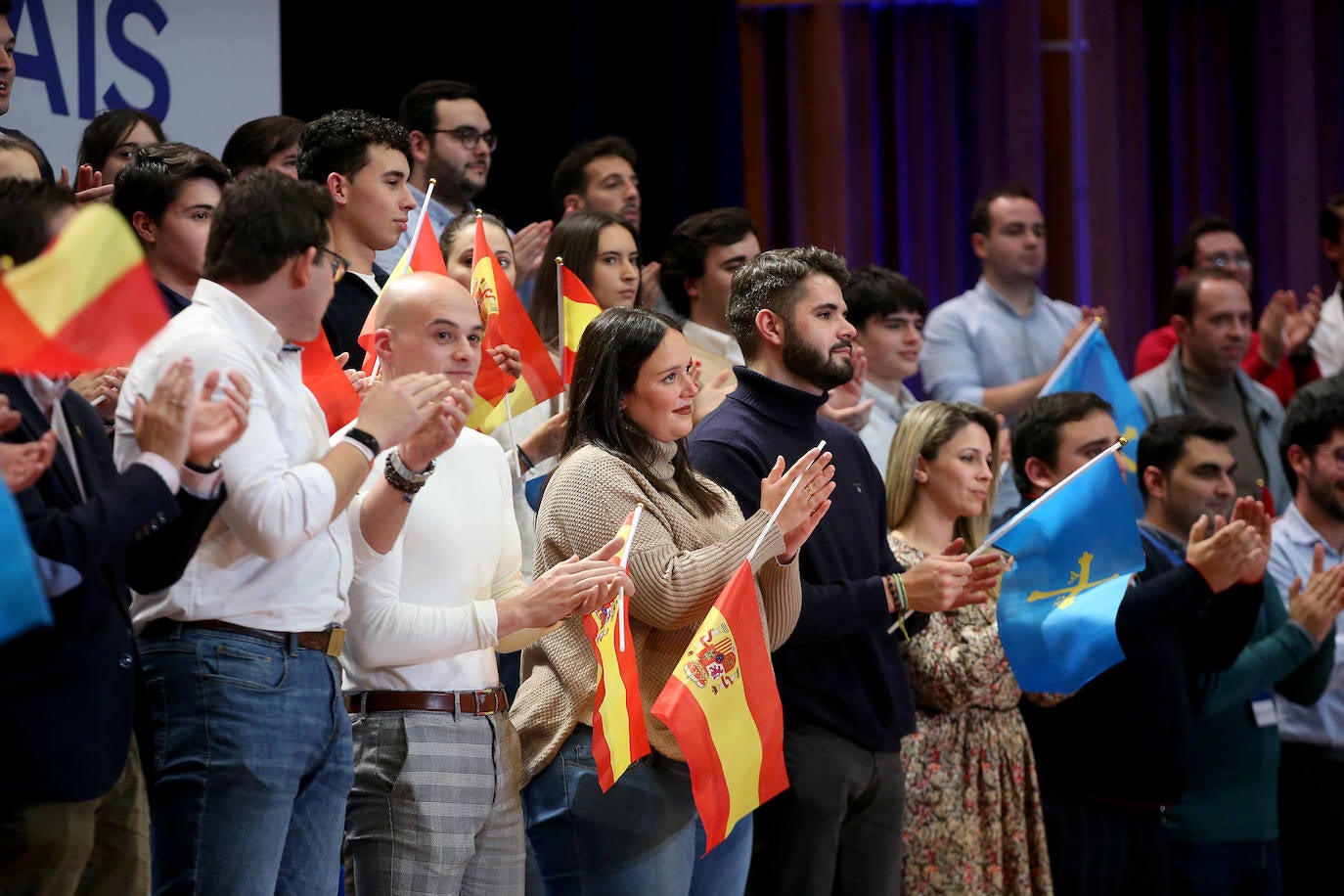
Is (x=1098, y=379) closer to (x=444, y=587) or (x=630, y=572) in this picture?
(x=630, y=572)

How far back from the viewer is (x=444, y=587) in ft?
9.32

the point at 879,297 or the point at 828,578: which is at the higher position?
the point at 879,297

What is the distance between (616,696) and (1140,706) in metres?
1.86

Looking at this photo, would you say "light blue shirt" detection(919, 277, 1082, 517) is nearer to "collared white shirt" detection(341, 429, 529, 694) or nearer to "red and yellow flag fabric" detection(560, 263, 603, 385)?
"red and yellow flag fabric" detection(560, 263, 603, 385)

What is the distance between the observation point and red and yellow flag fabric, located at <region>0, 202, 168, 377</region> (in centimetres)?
205

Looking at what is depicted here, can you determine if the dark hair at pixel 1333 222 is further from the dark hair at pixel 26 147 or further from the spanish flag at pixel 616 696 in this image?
the dark hair at pixel 26 147

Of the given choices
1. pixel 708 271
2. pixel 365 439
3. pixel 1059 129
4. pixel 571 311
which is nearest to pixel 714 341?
pixel 708 271

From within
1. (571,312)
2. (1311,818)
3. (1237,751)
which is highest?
(571,312)

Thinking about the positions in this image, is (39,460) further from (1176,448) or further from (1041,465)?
(1176,448)

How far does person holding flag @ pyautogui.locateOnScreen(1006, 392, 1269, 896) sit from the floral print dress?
223 mm

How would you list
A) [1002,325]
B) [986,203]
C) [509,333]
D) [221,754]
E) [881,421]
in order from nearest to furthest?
1. [221,754]
2. [509,333]
3. [881,421]
4. [1002,325]
5. [986,203]

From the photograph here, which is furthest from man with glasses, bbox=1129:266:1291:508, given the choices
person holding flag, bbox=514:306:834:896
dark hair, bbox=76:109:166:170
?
dark hair, bbox=76:109:166:170

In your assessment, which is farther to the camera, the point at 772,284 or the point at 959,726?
the point at 959,726

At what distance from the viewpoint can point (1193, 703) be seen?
14.7 ft
